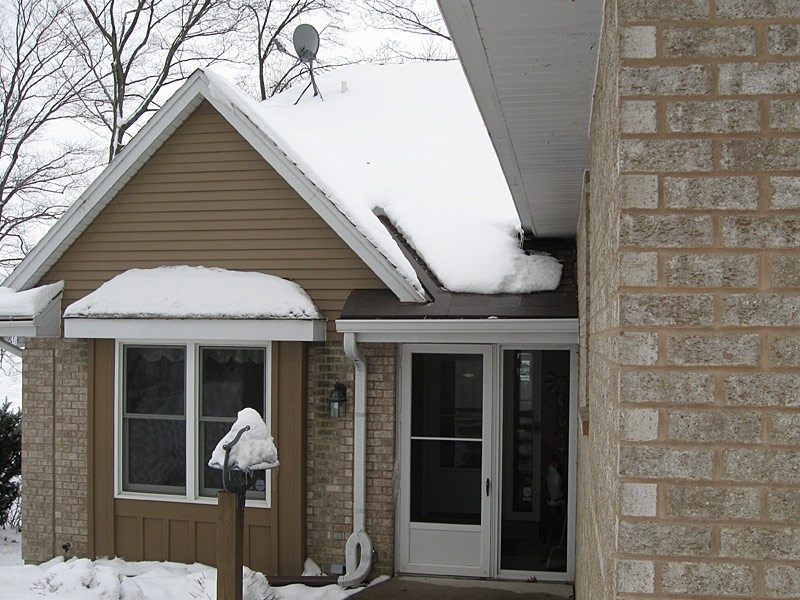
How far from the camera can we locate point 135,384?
8.59 m

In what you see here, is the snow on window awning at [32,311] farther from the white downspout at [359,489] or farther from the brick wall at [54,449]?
the white downspout at [359,489]

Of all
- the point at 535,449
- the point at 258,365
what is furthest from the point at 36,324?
the point at 535,449

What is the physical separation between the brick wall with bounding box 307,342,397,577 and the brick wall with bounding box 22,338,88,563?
8.27ft

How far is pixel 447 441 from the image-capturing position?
322 inches

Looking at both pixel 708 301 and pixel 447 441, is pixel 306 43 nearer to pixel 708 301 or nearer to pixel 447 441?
pixel 447 441

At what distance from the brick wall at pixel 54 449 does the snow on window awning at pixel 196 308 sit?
0.79 meters

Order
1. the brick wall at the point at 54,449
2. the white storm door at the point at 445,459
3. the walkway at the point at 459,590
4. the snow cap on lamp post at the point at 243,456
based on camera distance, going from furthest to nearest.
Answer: the brick wall at the point at 54,449 → the white storm door at the point at 445,459 → the walkway at the point at 459,590 → the snow cap on lamp post at the point at 243,456

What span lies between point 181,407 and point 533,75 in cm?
606

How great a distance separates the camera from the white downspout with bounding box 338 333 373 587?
7.85m

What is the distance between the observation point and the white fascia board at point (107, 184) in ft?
26.7

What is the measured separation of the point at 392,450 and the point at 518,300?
6.37ft

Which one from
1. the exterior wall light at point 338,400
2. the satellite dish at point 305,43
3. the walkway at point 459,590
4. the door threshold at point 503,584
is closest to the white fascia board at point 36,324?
the exterior wall light at point 338,400

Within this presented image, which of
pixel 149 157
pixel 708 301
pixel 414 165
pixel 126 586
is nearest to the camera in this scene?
pixel 708 301

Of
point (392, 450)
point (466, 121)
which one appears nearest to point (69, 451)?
point (392, 450)
